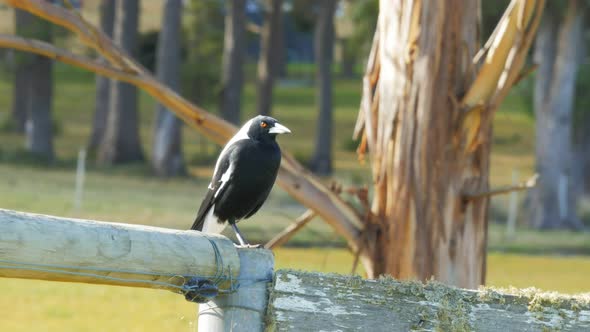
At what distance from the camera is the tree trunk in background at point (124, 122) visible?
3183cm

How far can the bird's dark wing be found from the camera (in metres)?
4.59

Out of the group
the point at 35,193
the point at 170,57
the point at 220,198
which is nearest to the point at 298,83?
the point at 170,57

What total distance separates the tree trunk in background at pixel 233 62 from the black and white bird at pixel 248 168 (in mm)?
28068

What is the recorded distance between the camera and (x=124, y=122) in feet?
109

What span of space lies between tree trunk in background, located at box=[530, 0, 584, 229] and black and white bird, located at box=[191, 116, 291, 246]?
71.3ft

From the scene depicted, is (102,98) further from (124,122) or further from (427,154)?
(427,154)

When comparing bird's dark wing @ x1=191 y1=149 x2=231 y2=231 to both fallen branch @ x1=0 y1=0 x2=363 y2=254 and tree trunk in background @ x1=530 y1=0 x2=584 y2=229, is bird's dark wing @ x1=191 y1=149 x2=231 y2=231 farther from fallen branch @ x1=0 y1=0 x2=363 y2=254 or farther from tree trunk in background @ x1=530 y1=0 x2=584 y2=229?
tree trunk in background @ x1=530 y1=0 x2=584 y2=229

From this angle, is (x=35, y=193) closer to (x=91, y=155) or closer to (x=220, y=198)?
(x=91, y=155)

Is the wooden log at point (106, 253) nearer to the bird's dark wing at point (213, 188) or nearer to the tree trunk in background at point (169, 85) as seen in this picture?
the bird's dark wing at point (213, 188)

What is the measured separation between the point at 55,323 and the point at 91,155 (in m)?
26.5

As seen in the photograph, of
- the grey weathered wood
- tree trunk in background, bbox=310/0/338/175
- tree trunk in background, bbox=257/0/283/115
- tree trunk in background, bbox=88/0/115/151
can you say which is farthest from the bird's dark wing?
tree trunk in background, bbox=88/0/115/151

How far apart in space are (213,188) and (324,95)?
32001 millimetres

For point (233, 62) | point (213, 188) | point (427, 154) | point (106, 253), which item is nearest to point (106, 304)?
point (427, 154)

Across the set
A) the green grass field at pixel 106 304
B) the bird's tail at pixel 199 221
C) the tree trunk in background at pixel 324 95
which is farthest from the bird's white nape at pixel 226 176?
A: the tree trunk in background at pixel 324 95
